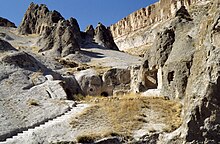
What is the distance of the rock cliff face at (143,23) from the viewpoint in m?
106

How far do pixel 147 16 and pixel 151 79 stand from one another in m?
107

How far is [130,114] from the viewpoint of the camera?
43.4 ft

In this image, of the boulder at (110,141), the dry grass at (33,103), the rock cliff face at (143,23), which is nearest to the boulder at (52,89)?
the dry grass at (33,103)

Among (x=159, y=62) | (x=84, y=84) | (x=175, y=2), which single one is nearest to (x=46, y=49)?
(x=84, y=84)

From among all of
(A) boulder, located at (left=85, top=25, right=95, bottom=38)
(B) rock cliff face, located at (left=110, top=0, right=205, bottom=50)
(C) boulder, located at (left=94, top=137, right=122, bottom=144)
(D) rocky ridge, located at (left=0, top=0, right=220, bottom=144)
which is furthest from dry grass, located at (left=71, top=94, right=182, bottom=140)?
(B) rock cliff face, located at (left=110, top=0, right=205, bottom=50)

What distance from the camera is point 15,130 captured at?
1254 cm

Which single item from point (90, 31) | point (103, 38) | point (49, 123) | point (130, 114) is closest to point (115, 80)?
point (130, 114)

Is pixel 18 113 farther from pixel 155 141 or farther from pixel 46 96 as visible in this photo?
pixel 155 141

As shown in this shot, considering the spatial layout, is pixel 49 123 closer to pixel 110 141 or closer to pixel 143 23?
pixel 110 141

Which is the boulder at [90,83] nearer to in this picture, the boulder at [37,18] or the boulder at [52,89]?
the boulder at [52,89]

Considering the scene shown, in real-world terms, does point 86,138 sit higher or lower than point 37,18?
lower

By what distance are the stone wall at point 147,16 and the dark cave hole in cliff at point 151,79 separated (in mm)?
87067

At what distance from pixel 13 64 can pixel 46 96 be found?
5006 millimetres

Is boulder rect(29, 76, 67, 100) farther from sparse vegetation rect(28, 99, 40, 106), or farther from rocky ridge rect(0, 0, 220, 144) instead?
sparse vegetation rect(28, 99, 40, 106)
